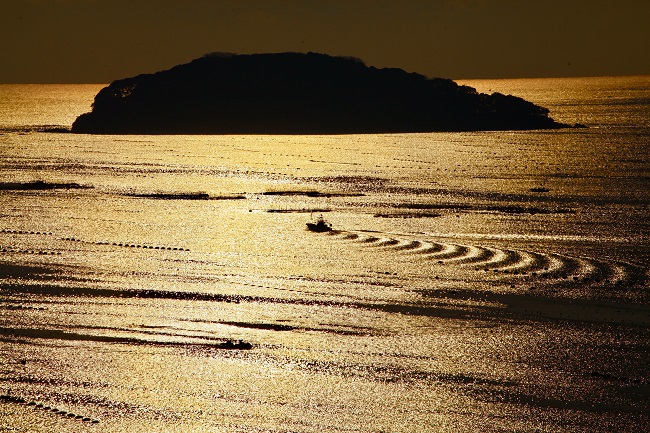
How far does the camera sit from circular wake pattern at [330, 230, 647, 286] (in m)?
36.7

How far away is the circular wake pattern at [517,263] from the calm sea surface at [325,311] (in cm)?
15

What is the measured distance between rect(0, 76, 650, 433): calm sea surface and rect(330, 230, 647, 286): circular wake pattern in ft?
0.50

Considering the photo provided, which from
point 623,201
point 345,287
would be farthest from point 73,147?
point 345,287

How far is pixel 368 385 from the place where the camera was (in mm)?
22953

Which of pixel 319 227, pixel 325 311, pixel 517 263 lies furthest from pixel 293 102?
pixel 325 311

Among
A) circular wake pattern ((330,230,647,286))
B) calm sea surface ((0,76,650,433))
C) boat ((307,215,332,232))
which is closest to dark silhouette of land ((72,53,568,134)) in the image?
calm sea surface ((0,76,650,433))

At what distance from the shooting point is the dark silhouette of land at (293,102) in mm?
170875

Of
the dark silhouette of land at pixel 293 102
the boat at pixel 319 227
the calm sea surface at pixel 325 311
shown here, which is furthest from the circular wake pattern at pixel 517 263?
the dark silhouette of land at pixel 293 102

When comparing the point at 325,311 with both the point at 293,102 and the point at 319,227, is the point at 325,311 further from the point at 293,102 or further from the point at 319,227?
the point at 293,102

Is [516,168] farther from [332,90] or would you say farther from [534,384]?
[332,90]

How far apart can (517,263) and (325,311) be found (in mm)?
12485

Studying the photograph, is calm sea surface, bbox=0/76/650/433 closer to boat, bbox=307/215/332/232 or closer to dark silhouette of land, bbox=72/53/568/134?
boat, bbox=307/215/332/232

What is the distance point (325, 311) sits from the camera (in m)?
30.2

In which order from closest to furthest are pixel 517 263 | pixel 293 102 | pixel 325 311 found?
pixel 325 311, pixel 517 263, pixel 293 102
